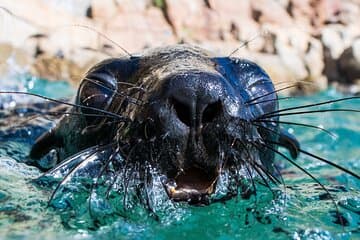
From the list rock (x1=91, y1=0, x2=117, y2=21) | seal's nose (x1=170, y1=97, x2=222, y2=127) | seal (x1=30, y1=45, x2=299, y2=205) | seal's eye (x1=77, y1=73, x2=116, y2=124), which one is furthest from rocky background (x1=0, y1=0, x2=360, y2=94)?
seal's nose (x1=170, y1=97, x2=222, y2=127)

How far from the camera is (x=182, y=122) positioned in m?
2.90

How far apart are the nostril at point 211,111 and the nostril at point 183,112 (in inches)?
2.8

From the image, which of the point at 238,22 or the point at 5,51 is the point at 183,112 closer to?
the point at 5,51

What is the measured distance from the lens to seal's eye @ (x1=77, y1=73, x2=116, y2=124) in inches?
150

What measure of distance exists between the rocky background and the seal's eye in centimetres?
702

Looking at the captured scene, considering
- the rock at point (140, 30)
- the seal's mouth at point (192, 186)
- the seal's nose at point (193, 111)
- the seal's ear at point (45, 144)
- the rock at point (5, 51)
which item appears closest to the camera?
the seal's nose at point (193, 111)

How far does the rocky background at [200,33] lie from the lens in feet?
38.4

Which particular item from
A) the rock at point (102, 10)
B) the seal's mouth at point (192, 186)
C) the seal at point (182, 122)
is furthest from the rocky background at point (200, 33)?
the seal's mouth at point (192, 186)

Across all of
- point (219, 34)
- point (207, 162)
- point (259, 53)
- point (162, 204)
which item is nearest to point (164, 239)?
point (162, 204)

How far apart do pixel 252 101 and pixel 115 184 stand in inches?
31.4

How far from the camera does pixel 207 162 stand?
3.01 m

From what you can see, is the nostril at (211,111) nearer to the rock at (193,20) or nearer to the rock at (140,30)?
the rock at (140,30)

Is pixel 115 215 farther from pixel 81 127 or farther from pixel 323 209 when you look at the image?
pixel 323 209

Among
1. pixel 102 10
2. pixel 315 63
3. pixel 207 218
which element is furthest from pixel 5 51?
pixel 207 218
